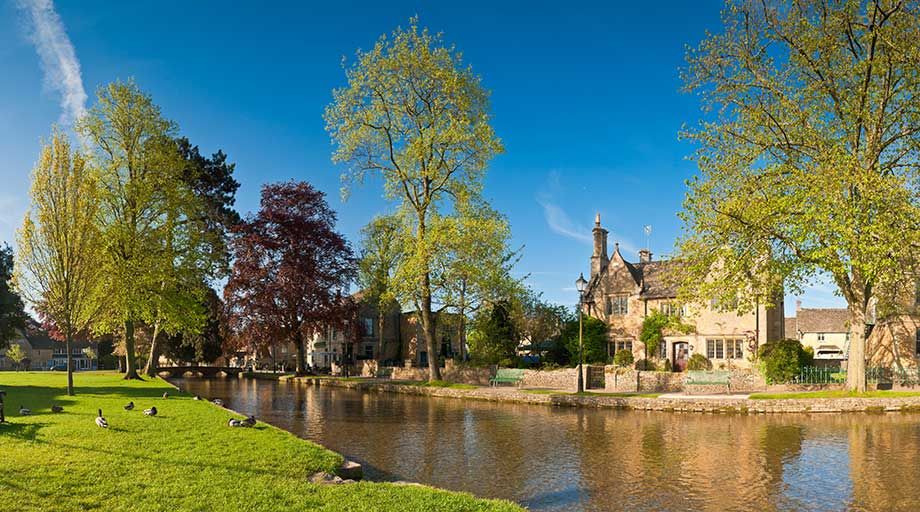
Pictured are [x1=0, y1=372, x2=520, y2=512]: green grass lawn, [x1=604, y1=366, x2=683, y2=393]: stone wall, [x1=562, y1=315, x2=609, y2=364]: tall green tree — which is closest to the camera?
[x1=0, y1=372, x2=520, y2=512]: green grass lawn

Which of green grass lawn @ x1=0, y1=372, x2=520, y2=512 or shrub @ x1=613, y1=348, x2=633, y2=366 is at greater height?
green grass lawn @ x1=0, y1=372, x2=520, y2=512

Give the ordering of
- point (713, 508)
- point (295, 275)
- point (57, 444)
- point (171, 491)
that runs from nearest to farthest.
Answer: point (171, 491), point (713, 508), point (57, 444), point (295, 275)

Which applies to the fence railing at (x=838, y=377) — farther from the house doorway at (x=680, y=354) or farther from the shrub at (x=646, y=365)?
the shrub at (x=646, y=365)

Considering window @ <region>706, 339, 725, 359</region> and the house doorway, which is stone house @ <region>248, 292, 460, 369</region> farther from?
window @ <region>706, 339, 725, 359</region>

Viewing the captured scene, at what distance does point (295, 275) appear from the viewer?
172 ft

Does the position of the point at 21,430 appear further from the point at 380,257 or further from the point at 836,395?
the point at 380,257

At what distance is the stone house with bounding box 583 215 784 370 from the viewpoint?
43.1 m

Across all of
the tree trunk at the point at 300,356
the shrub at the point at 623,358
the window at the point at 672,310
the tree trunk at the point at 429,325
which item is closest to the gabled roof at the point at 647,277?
the window at the point at 672,310

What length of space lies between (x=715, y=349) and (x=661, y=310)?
500 centimetres

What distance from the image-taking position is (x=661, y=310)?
48031mm

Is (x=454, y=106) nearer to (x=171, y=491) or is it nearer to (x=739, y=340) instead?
(x=739, y=340)

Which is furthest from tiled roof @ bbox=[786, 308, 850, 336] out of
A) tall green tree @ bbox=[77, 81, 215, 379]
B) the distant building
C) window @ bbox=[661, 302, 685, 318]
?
the distant building

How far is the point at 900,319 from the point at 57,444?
142 feet

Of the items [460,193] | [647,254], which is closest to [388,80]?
[460,193]
